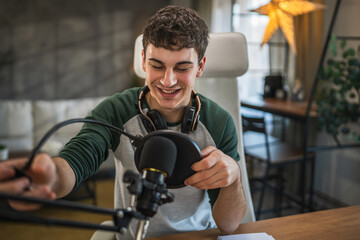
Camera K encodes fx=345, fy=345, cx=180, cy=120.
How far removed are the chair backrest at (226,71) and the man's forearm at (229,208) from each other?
399 millimetres

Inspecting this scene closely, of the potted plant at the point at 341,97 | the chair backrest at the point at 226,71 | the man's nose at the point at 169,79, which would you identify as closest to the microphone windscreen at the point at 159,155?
the man's nose at the point at 169,79

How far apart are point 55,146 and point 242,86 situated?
2.31m

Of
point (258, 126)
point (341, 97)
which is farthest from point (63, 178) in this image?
point (341, 97)

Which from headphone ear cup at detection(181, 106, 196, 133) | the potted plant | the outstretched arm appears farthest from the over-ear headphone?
the potted plant

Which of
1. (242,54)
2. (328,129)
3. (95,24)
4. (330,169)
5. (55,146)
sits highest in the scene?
(95,24)

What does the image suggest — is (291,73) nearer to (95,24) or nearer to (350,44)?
(350,44)

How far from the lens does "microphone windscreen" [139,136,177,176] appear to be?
545 mm

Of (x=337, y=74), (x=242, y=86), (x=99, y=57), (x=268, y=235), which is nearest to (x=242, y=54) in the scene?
(x=268, y=235)

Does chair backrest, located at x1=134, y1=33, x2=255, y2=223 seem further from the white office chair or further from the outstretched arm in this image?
the outstretched arm

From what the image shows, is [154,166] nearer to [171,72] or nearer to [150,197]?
[150,197]

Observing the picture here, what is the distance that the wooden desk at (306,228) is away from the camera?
95 cm

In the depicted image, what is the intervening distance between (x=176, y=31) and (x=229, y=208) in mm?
524

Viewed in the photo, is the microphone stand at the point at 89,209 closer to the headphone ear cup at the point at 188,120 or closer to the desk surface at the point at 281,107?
the headphone ear cup at the point at 188,120

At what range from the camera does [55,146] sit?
286 cm
